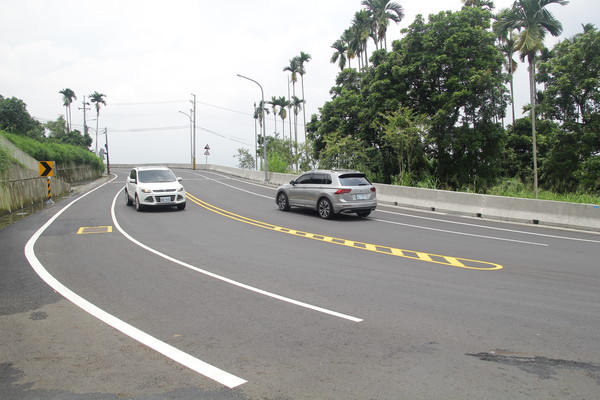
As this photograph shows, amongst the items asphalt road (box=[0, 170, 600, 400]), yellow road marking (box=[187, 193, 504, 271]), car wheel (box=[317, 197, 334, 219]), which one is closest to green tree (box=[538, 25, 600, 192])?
car wheel (box=[317, 197, 334, 219])

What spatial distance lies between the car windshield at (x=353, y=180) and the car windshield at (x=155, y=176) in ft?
25.9

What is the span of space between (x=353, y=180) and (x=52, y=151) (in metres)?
35.3

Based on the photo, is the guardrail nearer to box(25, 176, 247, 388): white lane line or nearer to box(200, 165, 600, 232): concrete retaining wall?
box(200, 165, 600, 232): concrete retaining wall

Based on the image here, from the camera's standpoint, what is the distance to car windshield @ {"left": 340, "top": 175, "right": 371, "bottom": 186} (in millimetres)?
16281

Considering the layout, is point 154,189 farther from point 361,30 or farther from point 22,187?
point 361,30

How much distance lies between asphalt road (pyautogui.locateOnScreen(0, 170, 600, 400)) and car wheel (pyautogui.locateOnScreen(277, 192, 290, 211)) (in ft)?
21.9

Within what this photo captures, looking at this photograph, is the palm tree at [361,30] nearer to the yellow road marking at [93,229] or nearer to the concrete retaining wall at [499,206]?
the concrete retaining wall at [499,206]

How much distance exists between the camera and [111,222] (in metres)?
15.5

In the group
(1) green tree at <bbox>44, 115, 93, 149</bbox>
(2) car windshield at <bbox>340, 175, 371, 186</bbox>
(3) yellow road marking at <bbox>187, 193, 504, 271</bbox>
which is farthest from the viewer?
(1) green tree at <bbox>44, 115, 93, 149</bbox>

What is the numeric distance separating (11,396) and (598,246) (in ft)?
40.6

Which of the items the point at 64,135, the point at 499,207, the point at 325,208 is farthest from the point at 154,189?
the point at 64,135

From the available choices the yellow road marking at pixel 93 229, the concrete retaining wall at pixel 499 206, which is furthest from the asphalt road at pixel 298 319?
the concrete retaining wall at pixel 499 206

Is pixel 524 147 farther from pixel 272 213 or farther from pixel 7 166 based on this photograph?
pixel 7 166

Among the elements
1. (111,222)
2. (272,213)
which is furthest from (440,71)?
(111,222)
